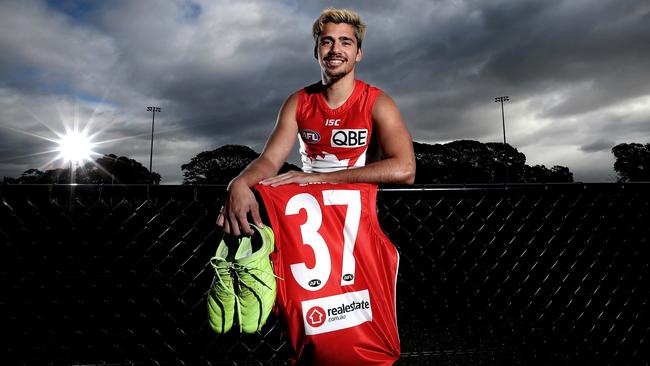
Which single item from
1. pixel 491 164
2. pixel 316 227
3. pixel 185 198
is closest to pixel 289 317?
pixel 316 227

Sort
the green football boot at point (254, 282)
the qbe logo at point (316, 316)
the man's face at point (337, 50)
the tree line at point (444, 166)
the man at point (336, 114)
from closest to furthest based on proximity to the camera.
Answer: the green football boot at point (254, 282)
the qbe logo at point (316, 316)
the man at point (336, 114)
the man's face at point (337, 50)
the tree line at point (444, 166)

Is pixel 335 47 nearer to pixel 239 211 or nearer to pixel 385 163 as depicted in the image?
pixel 385 163

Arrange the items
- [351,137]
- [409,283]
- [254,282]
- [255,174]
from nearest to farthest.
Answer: [254,282]
[255,174]
[351,137]
[409,283]

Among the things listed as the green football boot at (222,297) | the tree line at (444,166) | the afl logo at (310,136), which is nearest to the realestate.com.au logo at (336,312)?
the green football boot at (222,297)

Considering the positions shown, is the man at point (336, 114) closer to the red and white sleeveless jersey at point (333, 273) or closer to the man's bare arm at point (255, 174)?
the man's bare arm at point (255, 174)

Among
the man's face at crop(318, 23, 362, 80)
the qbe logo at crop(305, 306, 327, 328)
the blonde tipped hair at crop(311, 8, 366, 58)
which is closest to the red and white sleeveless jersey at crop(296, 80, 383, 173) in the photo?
the man's face at crop(318, 23, 362, 80)

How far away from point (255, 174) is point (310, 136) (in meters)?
0.56

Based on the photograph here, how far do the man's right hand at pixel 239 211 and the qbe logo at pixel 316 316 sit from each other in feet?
1.41

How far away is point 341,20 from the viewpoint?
231cm

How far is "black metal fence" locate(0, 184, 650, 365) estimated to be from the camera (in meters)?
2.20

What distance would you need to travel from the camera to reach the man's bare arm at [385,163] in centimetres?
178

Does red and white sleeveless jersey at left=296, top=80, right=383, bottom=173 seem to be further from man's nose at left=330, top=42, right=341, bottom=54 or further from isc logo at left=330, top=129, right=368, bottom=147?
Result: man's nose at left=330, top=42, right=341, bottom=54

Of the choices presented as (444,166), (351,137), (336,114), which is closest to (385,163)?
(351,137)

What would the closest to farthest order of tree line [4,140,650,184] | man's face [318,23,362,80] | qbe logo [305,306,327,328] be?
qbe logo [305,306,327,328]
man's face [318,23,362,80]
tree line [4,140,650,184]
